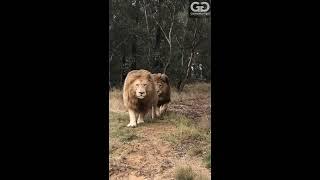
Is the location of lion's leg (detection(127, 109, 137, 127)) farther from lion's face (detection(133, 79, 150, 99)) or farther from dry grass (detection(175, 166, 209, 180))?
dry grass (detection(175, 166, 209, 180))

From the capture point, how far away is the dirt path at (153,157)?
3682mm

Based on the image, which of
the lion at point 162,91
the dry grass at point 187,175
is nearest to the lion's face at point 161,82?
the lion at point 162,91

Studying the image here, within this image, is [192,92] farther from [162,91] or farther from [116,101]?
[116,101]

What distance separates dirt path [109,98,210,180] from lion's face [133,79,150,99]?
28 cm

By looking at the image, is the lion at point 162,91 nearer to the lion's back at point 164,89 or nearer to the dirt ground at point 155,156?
the lion's back at point 164,89

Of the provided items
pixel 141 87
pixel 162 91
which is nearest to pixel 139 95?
pixel 141 87

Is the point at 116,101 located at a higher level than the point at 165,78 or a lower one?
lower

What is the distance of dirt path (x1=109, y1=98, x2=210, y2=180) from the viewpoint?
3.68m

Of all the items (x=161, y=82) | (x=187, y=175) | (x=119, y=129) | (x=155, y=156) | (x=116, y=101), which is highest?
(x=161, y=82)

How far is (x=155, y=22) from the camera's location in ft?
13.2


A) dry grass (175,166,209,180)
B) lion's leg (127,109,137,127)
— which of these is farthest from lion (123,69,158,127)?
dry grass (175,166,209,180)

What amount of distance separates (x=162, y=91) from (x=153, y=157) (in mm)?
489

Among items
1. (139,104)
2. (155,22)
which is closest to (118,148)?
(139,104)

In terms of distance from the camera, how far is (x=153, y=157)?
12.3ft
